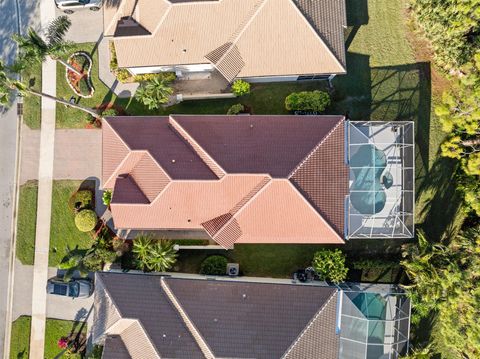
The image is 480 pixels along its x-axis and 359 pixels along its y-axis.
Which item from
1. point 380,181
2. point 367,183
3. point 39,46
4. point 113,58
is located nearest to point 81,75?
point 113,58

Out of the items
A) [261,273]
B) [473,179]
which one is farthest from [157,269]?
[473,179]

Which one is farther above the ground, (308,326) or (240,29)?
(240,29)

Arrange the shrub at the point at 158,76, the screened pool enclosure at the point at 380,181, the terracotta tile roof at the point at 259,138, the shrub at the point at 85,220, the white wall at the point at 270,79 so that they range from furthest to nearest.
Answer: the shrub at the point at 158,76 → the shrub at the point at 85,220 → the white wall at the point at 270,79 → the screened pool enclosure at the point at 380,181 → the terracotta tile roof at the point at 259,138

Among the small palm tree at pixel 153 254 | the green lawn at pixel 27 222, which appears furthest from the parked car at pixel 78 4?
the small palm tree at pixel 153 254

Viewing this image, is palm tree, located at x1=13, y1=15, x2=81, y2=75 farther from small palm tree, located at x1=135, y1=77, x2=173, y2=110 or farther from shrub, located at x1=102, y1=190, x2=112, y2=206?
shrub, located at x1=102, y1=190, x2=112, y2=206

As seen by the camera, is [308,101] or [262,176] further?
[308,101]

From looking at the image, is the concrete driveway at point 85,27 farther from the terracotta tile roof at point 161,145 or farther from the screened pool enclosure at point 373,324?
the screened pool enclosure at point 373,324

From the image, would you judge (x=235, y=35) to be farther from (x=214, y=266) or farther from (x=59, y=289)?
(x=59, y=289)
